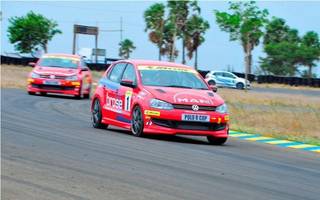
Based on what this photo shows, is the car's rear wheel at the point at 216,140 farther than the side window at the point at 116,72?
No

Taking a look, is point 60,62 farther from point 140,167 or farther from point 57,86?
point 140,167

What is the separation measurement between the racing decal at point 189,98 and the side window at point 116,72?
2036mm

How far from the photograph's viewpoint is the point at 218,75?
200 feet

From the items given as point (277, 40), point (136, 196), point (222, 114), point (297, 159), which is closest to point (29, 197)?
point (136, 196)

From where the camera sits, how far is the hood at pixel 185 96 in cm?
1377

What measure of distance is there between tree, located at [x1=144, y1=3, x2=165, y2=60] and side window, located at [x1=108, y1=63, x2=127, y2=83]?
6943cm

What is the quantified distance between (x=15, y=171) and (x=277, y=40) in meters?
93.6

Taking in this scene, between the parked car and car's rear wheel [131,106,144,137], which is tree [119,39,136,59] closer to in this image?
the parked car

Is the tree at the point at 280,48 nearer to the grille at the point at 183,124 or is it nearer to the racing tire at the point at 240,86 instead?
the racing tire at the point at 240,86

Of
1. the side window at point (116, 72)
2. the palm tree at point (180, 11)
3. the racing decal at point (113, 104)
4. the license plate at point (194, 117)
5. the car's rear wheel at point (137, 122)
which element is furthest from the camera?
the palm tree at point (180, 11)

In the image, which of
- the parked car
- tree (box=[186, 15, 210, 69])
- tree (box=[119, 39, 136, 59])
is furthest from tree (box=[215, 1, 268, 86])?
tree (box=[119, 39, 136, 59])

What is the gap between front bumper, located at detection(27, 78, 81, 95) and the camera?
88.4ft

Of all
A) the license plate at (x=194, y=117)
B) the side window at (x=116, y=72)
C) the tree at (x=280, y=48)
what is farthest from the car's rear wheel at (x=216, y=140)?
the tree at (x=280, y=48)

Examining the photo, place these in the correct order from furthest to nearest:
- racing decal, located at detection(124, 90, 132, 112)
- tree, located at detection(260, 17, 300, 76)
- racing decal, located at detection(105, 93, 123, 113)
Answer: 1. tree, located at detection(260, 17, 300, 76)
2. racing decal, located at detection(105, 93, 123, 113)
3. racing decal, located at detection(124, 90, 132, 112)
